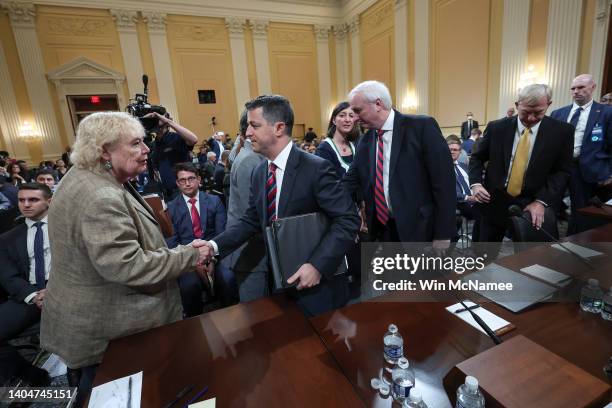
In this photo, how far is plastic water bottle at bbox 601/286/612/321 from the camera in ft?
3.52

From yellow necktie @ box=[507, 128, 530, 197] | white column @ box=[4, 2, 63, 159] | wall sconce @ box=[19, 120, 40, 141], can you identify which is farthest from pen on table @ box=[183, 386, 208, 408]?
wall sconce @ box=[19, 120, 40, 141]

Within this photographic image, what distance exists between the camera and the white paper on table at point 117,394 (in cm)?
85

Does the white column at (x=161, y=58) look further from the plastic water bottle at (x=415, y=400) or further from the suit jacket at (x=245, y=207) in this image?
the plastic water bottle at (x=415, y=400)

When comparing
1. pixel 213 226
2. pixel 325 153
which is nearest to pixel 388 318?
pixel 325 153

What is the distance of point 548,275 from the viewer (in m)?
1.32

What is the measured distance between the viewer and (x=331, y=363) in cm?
96

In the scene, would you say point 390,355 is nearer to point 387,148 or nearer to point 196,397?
point 196,397

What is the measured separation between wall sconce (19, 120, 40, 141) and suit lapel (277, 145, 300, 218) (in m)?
11.6

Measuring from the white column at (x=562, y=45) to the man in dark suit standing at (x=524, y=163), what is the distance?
5.00m

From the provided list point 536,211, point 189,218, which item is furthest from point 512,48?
point 189,218

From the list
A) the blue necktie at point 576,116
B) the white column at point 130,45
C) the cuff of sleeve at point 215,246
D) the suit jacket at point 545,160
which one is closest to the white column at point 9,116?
the white column at point 130,45

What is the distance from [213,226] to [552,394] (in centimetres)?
256

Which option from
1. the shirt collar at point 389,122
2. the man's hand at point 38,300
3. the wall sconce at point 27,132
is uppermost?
the wall sconce at point 27,132

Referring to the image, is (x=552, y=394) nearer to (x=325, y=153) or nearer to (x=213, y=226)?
(x=325, y=153)
